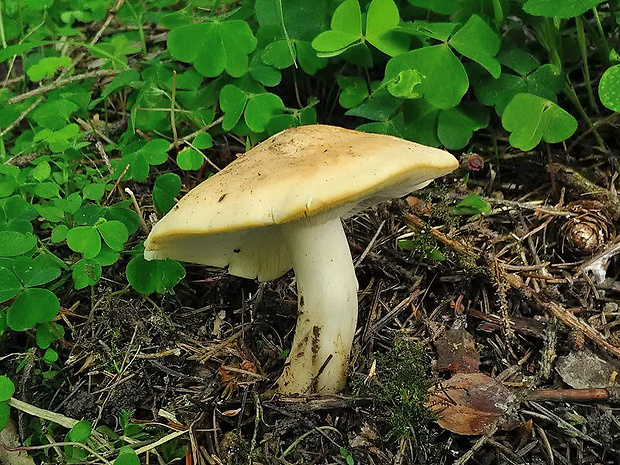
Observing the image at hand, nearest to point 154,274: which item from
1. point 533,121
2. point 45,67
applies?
point 45,67

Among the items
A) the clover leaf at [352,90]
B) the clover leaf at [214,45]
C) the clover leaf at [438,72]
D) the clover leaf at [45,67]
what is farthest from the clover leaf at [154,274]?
the clover leaf at [45,67]

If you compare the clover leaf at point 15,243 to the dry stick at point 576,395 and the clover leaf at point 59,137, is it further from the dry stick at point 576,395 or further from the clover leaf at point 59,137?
the dry stick at point 576,395

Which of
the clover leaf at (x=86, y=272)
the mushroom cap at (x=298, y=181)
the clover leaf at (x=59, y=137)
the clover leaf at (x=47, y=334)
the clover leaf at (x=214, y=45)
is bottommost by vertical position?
the clover leaf at (x=47, y=334)

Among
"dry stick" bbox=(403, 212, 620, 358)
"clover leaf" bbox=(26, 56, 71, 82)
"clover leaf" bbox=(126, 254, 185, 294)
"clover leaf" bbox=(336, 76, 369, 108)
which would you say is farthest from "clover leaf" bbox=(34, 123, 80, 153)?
"dry stick" bbox=(403, 212, 620, 358)

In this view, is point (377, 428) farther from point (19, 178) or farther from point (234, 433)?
point (19, 178)

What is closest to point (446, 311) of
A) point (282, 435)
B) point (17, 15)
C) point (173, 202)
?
point (282, 435)

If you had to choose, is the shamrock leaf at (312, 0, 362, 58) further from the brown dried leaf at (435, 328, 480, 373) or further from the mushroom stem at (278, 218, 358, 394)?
the brown dried leaf at (435, 328, 480, 373)

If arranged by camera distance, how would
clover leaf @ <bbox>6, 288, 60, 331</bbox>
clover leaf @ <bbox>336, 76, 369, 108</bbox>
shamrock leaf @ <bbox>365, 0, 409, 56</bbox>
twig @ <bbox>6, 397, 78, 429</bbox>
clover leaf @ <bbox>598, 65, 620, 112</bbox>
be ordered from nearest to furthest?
twig @ <bbox>6, 397, 78, 429</bbox> < clover leaf @ <bbox>6, 288, 60, 331</bbox> < clover leaf @ <bbox>598, 65, 620, 112</bbox> < shamrock leaf @ <bbox>365, 0, 409, 56</bbox> < clover leaf @ <bbox>336, 76, 369, 108</bbox>
